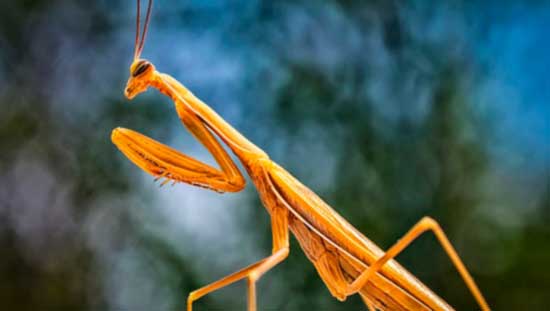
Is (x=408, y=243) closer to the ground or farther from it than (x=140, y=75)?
closer to the ground

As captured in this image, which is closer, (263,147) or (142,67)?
(142,67)

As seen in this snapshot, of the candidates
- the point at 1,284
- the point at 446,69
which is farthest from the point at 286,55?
the point at 1,284

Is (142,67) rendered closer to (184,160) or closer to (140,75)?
(140,75)

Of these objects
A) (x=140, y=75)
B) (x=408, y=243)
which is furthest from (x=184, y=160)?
(x=408, y=243)

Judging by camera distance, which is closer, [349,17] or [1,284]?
[1,284]

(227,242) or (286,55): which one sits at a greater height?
(286,55)

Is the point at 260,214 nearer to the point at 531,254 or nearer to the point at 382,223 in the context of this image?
the point at 382,223

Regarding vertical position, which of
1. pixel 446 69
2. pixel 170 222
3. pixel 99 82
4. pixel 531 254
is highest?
pixel 99 82
